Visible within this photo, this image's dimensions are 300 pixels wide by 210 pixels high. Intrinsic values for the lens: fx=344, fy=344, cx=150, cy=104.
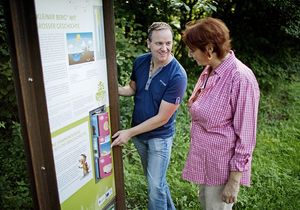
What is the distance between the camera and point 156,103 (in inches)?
103

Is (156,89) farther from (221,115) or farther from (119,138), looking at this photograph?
(221,115)

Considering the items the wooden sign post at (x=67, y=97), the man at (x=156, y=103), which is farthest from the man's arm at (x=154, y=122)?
the wooden sign post at (x=67, y=97)

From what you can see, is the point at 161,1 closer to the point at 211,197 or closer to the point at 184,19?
the point at 184,19

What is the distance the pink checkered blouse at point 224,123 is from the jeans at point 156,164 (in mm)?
393

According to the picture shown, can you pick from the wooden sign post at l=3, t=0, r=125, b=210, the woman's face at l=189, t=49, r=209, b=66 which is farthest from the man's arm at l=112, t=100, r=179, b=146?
the woman's face at l=189, t=49, r=209, b=66

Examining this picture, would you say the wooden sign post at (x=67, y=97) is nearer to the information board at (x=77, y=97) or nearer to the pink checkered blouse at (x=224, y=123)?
the information board at (x=77, y=97)

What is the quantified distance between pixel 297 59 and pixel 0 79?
25.5 feet

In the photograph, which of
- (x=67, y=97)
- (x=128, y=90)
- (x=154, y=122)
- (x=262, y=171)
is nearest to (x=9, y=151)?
(x=128, y=90)

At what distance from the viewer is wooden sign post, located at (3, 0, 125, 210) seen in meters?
1.68

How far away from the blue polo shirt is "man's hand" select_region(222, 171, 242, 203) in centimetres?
71

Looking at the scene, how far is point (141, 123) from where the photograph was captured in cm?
265

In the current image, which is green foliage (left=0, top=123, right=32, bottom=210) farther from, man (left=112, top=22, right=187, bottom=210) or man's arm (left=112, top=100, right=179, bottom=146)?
man's arm (left=112, top=100, right=179, bottom=146)

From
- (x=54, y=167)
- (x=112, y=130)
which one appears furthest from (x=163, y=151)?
(x=54, y=167)

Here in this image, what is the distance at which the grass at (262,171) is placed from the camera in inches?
142
